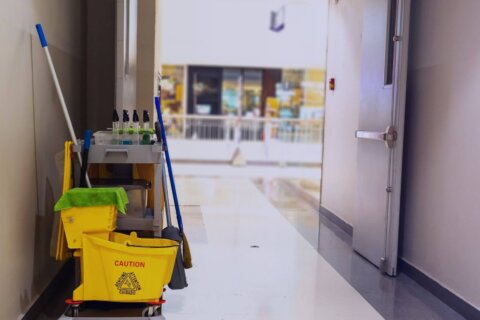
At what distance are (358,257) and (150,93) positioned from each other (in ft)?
7.37

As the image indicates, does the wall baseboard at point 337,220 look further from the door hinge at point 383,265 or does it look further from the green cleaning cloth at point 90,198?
the green cleaning cloth at point 90,198

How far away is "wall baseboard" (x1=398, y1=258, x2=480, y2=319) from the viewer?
284 cm

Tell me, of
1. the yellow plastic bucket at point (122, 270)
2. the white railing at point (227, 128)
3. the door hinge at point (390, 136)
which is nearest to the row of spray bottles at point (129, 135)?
the yellow plastic bucket at point (122, 270)

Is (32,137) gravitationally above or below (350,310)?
above

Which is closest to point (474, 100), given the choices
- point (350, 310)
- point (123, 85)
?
point (350, 310)

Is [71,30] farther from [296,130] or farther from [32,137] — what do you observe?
[296,130]

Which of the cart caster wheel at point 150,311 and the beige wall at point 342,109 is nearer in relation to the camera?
the cart caster wheel at point 150,311

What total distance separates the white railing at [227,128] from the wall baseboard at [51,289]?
8.14 m

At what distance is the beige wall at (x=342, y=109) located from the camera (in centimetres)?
488

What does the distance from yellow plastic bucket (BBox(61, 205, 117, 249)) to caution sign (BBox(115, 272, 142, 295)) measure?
225 millimetres

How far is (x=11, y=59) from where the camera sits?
2.23 metres

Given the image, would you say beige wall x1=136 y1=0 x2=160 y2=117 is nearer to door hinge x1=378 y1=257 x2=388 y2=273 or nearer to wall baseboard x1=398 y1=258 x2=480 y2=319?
door hinge x1=378 y1=257 x2=388 y2=273

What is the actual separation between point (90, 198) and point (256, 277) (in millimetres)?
1609

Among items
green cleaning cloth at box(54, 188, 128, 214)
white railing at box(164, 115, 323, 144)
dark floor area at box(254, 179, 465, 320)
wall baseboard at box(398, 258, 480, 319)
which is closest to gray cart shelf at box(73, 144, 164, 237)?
green cleaning cloth at box(54, 188, 128, 214)
